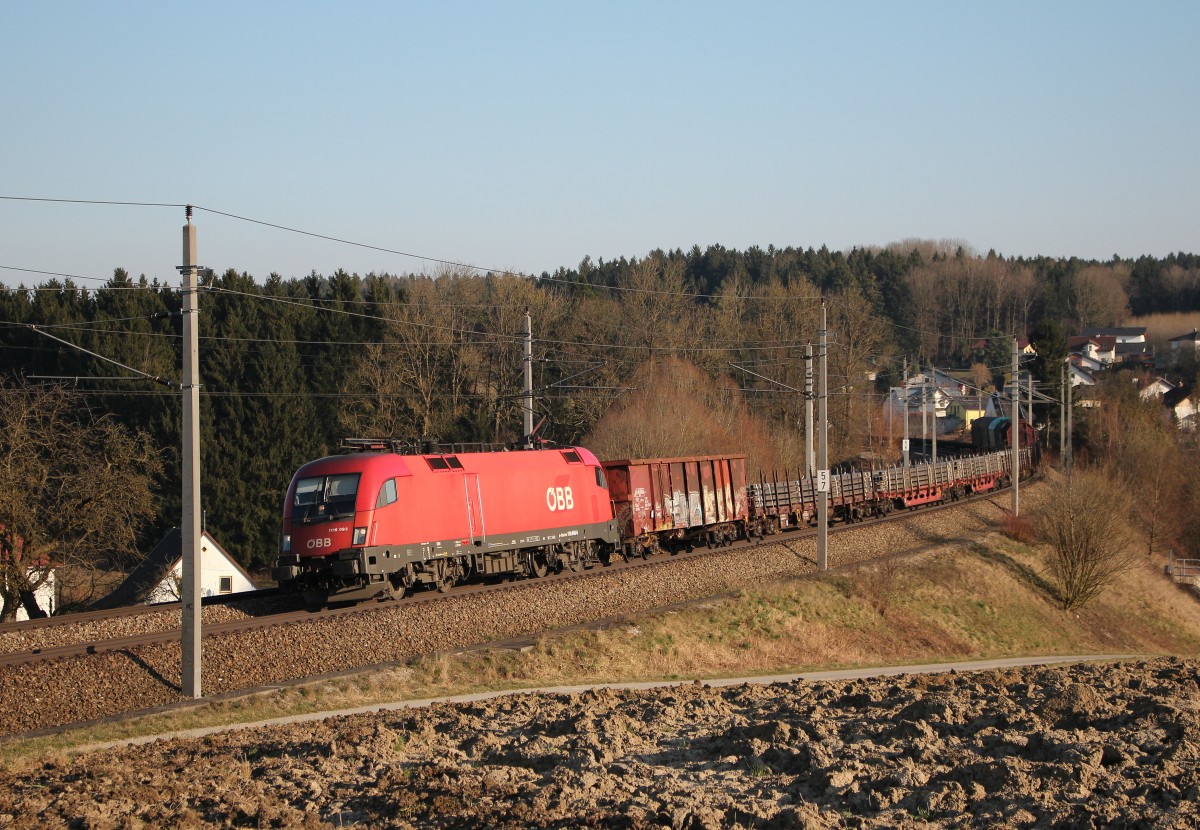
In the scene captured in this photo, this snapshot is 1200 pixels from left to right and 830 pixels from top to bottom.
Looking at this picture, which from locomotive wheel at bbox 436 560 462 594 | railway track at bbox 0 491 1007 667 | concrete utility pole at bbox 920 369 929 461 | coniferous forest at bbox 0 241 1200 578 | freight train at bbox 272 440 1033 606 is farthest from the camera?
concrete utility pole at bbox 920 369 929 461

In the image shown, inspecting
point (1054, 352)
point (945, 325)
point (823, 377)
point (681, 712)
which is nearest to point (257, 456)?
point (823, 377)

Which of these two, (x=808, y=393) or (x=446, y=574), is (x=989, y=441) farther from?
(x=446, y=574)

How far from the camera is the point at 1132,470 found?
62.2m

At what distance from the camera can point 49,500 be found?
3588 cm

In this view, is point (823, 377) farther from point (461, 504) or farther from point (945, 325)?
point (945, 325)

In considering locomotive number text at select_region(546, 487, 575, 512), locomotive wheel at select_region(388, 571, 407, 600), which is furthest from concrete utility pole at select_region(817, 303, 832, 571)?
locomotive wheel at select_region(388, 571, 407, 600)

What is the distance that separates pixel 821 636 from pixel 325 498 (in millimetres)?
11868

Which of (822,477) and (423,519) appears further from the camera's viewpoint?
(822,477)

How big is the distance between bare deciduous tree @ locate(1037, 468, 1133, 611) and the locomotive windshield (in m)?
27.7

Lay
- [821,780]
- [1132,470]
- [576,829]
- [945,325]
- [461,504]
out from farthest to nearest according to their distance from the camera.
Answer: [945,325]
[1132,470]
[461,504]
[821,780]
[576,829]

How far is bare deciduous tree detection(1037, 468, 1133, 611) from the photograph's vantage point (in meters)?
39.1

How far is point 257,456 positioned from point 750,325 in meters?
37.1

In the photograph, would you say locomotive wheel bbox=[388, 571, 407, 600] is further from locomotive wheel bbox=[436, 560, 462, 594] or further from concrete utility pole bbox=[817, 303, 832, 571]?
concrete utility pole bbox=[817, 303, 832, 571]

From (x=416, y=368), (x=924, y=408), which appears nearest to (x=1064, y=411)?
(x=924, y=408)
